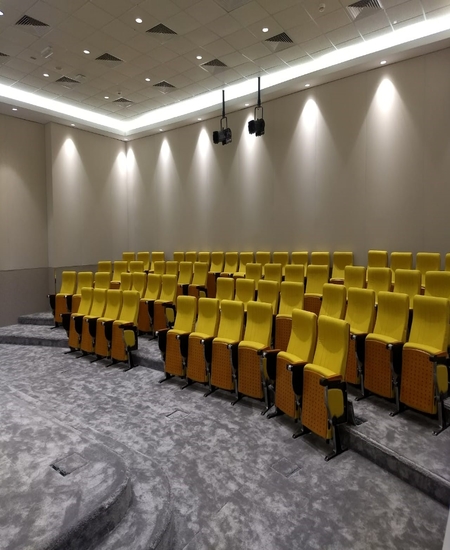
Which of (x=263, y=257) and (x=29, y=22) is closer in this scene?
(x=29, y=22)

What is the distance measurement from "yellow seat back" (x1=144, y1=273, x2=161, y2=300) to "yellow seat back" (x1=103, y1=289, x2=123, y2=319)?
509mm

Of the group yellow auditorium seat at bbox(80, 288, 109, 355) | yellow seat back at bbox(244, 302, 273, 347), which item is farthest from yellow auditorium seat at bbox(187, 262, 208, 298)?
yellow seat back at bbox(244, 302, 273, 347)

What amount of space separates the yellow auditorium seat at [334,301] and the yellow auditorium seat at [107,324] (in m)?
2.33

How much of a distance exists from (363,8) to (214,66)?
2.13m

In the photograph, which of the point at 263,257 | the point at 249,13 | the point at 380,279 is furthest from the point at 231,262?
the point at 249,13

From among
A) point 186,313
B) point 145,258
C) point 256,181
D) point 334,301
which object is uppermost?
point 256,181

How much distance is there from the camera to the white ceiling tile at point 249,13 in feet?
13.5

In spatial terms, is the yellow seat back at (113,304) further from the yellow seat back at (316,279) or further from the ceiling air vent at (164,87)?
the ceiling air vent at (164,87)

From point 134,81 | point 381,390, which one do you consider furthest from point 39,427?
point 134,81

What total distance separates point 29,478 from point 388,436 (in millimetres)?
1949

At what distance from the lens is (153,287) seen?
520 cm

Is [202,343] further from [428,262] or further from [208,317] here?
[428,262]

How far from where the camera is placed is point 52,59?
17.2 ft

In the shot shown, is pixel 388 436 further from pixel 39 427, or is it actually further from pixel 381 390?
pixel 39 427
